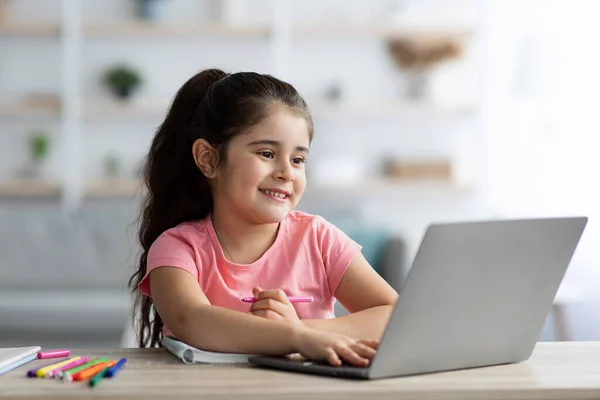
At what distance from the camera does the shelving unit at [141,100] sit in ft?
16.4

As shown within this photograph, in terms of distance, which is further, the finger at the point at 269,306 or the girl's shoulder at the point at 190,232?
the girl's shoulder at the point at 190,232

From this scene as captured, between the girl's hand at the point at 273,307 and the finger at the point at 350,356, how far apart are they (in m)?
0.16

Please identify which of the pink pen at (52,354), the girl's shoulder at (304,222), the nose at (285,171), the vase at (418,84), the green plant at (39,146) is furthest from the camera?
the vase at (418,84)

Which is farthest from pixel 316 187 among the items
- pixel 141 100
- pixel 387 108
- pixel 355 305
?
pixel 355 305

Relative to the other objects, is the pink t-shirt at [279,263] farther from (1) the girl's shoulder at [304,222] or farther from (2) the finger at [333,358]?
(2) the finger at [333,358]

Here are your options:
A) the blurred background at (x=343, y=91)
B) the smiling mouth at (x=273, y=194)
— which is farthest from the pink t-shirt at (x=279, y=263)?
the blurred background at (x=343, y=91)

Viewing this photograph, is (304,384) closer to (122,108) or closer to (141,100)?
(122,108)

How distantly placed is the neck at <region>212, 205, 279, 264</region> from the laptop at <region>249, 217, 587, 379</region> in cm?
40

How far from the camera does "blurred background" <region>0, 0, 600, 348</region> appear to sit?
16.4 feet

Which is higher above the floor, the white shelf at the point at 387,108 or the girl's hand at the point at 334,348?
the girl's hand at the point at 334,348

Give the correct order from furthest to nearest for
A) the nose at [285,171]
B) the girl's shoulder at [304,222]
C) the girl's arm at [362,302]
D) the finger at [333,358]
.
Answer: the girl's shoulder at [304,222]
the nose at [285,171]
the girl's arm at [362,302]
the finger at [333,358]

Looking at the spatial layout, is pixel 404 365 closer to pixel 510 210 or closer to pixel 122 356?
pixel 122 356

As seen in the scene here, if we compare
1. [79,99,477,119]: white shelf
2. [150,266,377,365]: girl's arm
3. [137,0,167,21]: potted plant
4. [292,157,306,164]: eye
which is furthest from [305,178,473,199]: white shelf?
[150,266,377,365]: girl's arm

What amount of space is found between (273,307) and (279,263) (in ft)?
0.92
